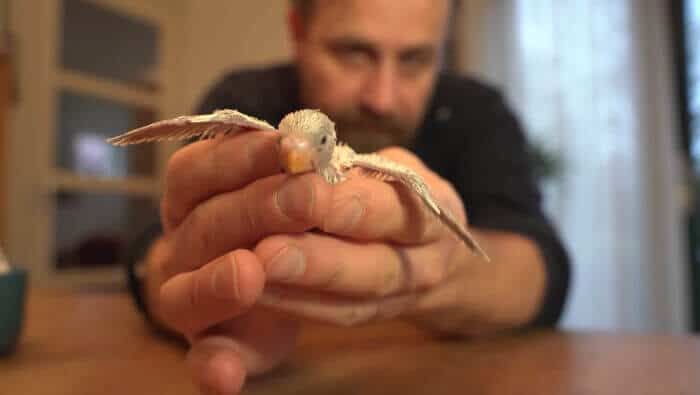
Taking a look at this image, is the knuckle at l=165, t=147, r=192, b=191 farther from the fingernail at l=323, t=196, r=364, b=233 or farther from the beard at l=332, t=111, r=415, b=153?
the beard at l=332, t=111, r=415, b=153

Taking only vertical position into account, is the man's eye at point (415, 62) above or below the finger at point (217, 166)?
above

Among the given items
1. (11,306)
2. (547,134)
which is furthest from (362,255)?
(547,134)

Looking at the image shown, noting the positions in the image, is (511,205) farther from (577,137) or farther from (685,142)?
(685,142)

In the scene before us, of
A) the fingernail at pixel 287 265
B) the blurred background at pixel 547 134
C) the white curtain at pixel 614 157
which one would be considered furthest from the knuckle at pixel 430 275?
the white curtain at pixel 614 157

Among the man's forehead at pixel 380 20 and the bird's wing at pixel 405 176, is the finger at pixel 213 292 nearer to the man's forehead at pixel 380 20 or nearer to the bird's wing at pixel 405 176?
the bird's wing at pixel 405 176

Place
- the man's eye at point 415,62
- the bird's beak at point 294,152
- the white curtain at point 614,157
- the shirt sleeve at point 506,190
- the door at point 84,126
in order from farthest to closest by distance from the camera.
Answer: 1. the white curtain at point 614,157
2. the door at point 84,126
3. the man's eye at point 415,62
4. the shirt sleeve at point 506,190
5. the bird's beak at point 294,152

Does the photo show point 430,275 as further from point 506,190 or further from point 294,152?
point 506,190
